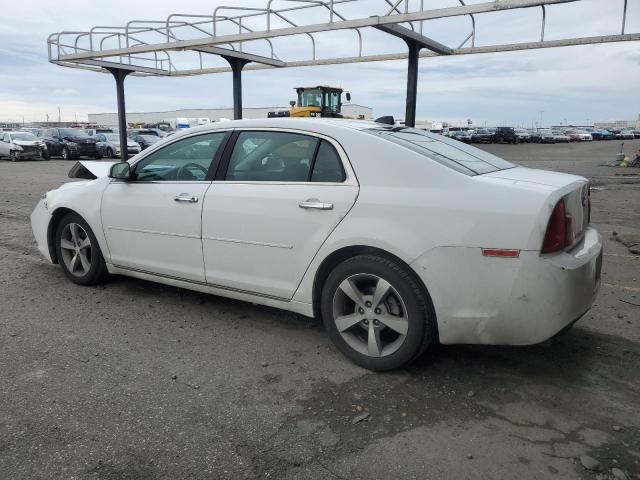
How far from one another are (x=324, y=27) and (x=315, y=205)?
9478mm

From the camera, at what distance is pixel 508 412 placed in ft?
9.55

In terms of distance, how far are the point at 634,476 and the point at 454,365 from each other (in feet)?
4.12

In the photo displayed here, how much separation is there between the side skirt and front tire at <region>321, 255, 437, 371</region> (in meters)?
0.22

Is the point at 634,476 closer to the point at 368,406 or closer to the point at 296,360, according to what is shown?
the point at 368,406

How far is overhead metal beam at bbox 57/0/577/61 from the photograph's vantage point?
32.2 ft

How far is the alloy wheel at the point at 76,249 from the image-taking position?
5.00m

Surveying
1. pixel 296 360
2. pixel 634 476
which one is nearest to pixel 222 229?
pixel 296 360

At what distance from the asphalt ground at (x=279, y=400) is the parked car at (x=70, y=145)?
26150mm

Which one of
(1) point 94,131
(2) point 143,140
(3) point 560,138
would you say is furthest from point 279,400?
(3) point 560,138

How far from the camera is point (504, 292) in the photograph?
2.90 meters

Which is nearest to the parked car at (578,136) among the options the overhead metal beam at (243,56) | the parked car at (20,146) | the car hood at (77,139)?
the car hood at (77,139)

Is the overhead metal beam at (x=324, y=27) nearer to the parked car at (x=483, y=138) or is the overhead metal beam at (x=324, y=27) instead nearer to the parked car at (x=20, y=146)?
the parked car at (x=20, y=146)

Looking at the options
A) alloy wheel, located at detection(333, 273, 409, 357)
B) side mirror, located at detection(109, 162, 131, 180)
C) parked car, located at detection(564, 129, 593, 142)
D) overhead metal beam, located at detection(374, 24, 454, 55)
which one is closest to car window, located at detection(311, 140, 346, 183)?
alloy wheel, located at detection(333, 273, 409, 357)

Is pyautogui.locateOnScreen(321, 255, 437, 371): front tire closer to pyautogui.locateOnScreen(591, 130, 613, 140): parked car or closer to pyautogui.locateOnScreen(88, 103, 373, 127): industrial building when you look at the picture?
pyautogui.locateOnScreen(88, 103, 373, 127): industrial building
